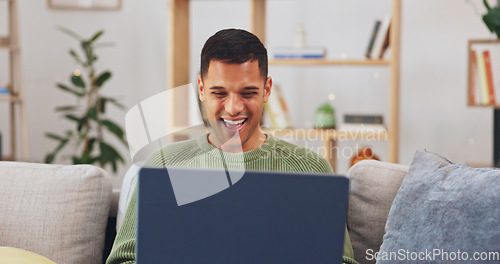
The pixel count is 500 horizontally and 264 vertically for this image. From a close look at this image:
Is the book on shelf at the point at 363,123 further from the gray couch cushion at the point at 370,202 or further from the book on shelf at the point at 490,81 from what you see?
the gray couch cushion at the point at 370,202

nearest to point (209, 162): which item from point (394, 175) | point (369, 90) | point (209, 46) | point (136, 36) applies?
point (209, 46)

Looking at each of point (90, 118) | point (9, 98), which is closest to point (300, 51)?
point (90, 118)

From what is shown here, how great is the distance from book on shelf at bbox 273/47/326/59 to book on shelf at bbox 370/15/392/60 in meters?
0.26

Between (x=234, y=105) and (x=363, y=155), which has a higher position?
(x=234, y=105)

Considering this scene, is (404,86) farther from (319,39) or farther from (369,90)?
(319,39)

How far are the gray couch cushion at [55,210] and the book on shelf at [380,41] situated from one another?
182 centimetres

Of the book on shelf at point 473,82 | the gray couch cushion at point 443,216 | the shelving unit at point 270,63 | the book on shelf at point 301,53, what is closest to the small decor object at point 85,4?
the shelving unit at point 270,63

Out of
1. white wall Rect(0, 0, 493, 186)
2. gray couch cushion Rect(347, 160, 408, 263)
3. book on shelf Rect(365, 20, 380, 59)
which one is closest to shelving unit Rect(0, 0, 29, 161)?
white wall Rect(0, 0, 493, 186)

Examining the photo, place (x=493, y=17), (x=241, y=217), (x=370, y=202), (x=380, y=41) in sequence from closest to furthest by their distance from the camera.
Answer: (x=241, y=217)
(x=370, y=202)
(x=493, y=17)
(x=380, y=41)

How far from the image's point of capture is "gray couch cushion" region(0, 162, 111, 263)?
4.92 ft

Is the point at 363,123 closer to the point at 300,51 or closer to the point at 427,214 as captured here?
the point at 300,51

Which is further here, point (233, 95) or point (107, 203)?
point (107, 203)

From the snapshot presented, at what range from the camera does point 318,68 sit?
131 inches

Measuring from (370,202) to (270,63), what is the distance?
161 centimetres
